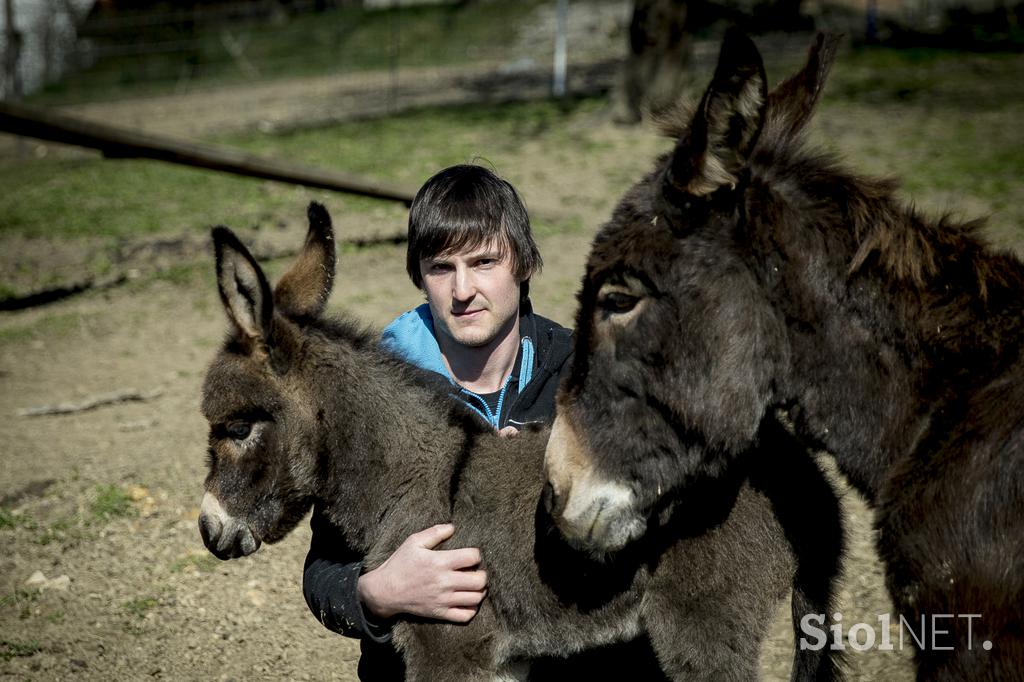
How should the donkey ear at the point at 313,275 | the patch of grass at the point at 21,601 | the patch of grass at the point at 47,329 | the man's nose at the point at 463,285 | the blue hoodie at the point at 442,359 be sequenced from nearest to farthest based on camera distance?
the man's nose at the point at 463,285 < the donkey ear at the point at 313,275 < the blue hoodie at the point at 442,359 < the patch of grass at the point at 21,601 < the patch of grass at the point at 47,329

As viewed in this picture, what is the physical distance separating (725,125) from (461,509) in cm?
167

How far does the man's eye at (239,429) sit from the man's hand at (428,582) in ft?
2.25

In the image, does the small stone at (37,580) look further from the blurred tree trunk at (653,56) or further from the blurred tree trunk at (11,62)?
the blurred tree trunk at (11,62)

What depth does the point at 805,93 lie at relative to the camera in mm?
2842

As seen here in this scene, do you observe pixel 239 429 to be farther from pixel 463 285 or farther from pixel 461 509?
pixel 463 285

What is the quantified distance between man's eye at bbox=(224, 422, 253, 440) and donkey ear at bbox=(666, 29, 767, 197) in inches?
70.1

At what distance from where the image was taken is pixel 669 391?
110 inches

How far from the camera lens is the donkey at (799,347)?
8.27 ft

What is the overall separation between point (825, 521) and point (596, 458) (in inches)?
40.6

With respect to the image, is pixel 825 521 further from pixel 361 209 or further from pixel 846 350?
pixel 361 209

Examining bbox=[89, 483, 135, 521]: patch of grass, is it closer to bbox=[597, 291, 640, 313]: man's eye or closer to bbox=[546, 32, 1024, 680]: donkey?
bbox=[546, 32, 1024, 680]: donkey

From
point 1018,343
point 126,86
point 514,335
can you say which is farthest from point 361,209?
point 126,86

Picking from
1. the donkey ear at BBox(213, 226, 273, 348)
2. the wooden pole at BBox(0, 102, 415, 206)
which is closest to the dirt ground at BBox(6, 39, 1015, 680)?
the wooden pole at BBox(0, 102, 415, 206)

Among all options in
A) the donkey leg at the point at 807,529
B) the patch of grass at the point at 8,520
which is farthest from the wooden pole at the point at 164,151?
the donkey leg at the point at 807,529
